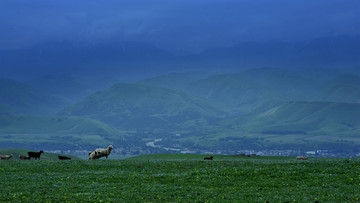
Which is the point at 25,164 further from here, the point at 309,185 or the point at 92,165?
the point at 309,185

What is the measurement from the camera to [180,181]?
155ft

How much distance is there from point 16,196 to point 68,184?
254 inches

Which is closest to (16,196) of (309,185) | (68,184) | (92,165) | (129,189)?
(68,184)

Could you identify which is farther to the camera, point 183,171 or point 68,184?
point 183,171

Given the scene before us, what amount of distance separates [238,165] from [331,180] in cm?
1338

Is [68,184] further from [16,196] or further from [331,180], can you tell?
[331,180]

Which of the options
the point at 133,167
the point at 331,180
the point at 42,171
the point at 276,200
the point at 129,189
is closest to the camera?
the point at 276,200

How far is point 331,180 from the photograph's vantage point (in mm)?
47031

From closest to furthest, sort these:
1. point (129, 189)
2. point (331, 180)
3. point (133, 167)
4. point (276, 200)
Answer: point (276, 200), point (129, 189), point (331, 180), point (133, 167)

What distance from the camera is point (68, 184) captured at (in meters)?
44.7

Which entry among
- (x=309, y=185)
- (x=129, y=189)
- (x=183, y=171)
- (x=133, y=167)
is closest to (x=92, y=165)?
(x=133, y=167)

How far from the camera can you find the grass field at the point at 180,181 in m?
39.1

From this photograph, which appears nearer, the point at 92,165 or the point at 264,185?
the point at 264,185

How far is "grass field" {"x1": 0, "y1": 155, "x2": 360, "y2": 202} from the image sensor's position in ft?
128
